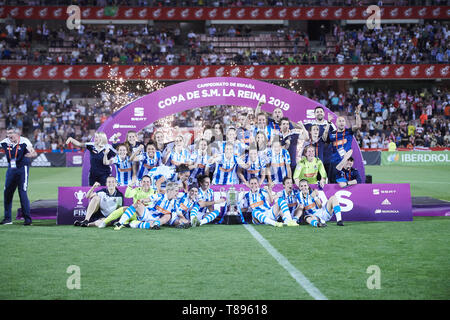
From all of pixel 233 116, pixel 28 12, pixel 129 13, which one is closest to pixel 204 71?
pixel 233 116

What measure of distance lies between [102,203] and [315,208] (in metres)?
3.93

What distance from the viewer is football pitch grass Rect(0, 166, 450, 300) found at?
5.02 meters

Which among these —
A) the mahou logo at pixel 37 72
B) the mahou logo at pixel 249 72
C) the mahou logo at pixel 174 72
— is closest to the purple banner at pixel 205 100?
the mahou logo at pixel 174 72

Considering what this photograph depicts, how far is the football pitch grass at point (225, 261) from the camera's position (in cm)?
502

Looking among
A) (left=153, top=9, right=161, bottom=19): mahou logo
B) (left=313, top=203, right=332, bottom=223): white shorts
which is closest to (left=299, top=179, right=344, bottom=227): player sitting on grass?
(left=313, top=203, right=332, bottom=223): white shorts

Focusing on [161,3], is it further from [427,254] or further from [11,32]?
[427,254]

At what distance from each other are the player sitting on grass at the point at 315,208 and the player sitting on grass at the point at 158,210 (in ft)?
7.61

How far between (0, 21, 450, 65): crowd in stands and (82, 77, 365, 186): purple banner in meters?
20.9

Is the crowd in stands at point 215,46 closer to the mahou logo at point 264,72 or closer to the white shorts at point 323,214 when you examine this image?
the mahou logo at point 264,72

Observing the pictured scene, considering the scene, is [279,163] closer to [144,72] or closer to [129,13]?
[144,72]

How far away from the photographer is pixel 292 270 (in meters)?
5.84

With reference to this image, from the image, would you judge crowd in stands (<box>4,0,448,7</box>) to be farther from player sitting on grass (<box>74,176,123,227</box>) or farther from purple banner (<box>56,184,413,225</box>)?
purple banner (<box>56,184,413,225</box>)

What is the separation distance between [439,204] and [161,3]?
29.9 meters

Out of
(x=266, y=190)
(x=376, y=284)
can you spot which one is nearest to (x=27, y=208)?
(x=266, y=190)
